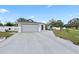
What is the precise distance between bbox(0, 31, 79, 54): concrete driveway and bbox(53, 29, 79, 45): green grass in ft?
0.63

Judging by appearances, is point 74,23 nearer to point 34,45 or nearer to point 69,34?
point 69,34

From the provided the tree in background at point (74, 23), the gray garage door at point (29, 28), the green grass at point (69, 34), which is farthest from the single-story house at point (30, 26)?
the tree in background at point (74, 23)

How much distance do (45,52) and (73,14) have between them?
2124 millimetres

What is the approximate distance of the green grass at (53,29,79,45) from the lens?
731 cm

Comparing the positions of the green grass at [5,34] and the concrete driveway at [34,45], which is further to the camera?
the green grass at [5,34]

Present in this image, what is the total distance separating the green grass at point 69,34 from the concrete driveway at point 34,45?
0.63ft

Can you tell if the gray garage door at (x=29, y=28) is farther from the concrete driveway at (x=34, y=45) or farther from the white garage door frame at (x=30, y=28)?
the concrete driveway at (x=34, y=45)

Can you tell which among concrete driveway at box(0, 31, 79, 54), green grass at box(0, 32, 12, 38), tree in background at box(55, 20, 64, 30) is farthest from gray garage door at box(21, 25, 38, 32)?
tree in background at box(55, 20, 64, 30)

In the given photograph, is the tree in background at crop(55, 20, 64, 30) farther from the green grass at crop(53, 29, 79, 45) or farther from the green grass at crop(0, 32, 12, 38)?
the green grass at crop(0, 32, 12, 38)

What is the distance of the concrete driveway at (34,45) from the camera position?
6.44m

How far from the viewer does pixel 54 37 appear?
7.96m

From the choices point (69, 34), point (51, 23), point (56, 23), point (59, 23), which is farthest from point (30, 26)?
point (69, 34)
